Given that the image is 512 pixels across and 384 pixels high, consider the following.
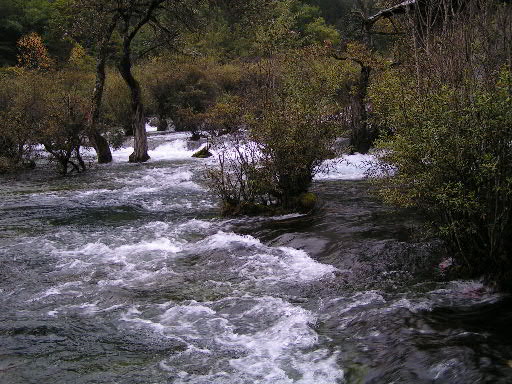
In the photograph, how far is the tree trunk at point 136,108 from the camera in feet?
70.2

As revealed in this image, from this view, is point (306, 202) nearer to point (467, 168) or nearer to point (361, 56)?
point (467, 168)

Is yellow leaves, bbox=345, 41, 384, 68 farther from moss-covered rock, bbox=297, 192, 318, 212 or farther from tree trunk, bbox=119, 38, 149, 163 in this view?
tree trunk, bbox=119, 38, 149, 163

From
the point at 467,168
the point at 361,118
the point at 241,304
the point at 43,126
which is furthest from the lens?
the point at 361,118

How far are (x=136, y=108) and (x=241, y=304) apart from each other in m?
16.6

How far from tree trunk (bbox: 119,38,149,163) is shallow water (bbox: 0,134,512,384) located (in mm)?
10075

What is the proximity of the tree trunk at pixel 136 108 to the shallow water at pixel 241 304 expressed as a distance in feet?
33.1

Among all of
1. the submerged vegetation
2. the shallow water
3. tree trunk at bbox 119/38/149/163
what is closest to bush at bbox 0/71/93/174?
the submerged vegetation

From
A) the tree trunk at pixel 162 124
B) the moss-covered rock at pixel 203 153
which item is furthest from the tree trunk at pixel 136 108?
the tree trunk at pixel 162 124

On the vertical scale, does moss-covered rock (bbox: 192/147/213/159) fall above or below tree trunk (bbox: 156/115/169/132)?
below

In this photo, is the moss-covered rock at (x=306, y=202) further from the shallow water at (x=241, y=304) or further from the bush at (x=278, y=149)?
the shallow water at (x=241, y=304)

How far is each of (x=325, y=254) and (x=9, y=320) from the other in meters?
4.97

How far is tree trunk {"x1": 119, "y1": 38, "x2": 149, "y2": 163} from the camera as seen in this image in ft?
70.2

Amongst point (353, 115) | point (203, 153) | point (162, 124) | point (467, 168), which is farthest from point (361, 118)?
point (162, 124)

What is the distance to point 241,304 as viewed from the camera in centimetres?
710
